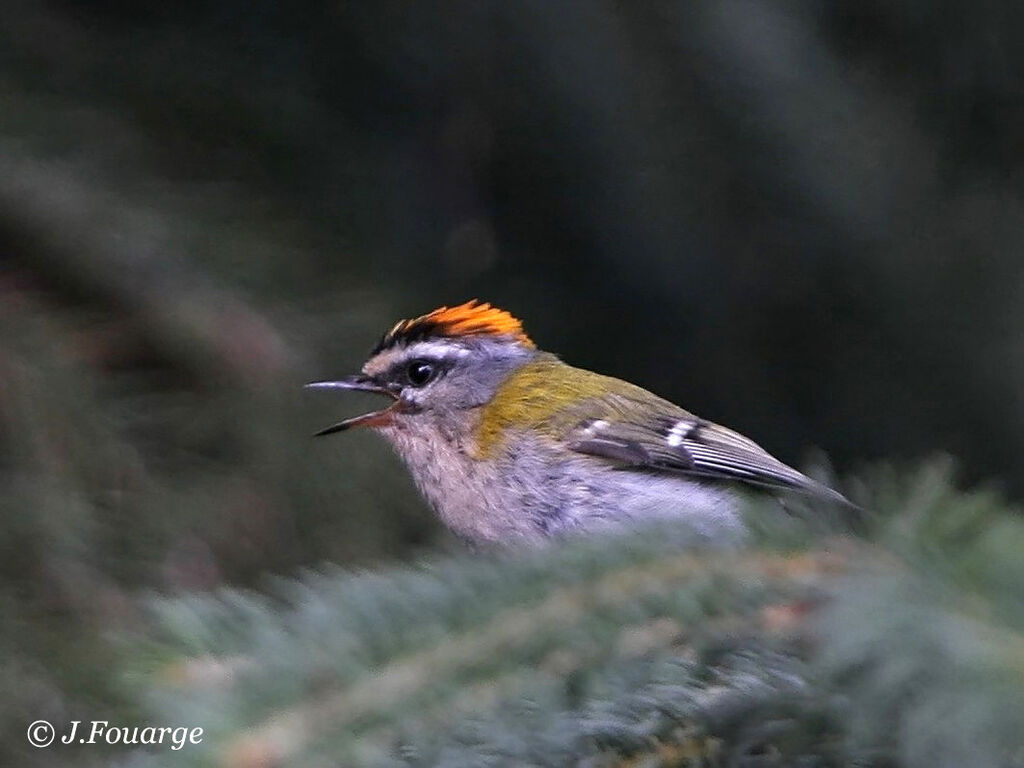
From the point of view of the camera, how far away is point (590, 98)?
254 centimetres

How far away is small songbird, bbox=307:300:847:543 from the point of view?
2.33 meters

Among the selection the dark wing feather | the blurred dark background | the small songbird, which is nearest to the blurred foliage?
the blurred dark background

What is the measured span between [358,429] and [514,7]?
2.89ft

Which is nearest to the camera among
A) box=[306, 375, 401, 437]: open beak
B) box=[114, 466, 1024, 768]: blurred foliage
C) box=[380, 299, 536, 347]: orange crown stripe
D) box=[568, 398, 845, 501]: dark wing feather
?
box=[114, 466, 1024, 768]: blurred foliage

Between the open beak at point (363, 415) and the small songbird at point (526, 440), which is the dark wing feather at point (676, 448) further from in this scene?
the open beak at point (363, 415)

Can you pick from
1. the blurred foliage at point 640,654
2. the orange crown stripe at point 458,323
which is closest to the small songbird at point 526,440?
the orange crown stripe at point 458,323

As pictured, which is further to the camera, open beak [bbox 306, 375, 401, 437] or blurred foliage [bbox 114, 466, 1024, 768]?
open beak [bbox 306, 375, 401, 437]

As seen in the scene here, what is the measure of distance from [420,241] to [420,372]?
1.44 feet

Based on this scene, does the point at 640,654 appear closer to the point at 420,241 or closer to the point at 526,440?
the point at 526,440

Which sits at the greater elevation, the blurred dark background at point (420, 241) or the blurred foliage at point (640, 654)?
the blurred dark background at point (420, 241)

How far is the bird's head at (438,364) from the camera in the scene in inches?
100

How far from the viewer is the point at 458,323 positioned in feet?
8.82

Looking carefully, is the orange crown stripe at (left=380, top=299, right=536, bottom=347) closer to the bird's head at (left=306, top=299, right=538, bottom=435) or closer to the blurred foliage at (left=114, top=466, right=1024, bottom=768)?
the bird's head at (left=306, top=299, right=538, bottom=435)

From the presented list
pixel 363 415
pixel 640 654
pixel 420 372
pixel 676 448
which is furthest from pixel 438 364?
pixel 640 654
